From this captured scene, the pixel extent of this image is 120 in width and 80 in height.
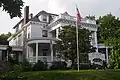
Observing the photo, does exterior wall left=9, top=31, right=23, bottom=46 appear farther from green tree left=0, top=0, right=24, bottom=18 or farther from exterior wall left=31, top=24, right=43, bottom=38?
green tree left=0, top=0, right=24, bottom=18

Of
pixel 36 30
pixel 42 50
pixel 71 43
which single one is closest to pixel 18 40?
pixel 36 30

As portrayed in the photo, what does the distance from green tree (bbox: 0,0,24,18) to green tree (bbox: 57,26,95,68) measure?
14.2m

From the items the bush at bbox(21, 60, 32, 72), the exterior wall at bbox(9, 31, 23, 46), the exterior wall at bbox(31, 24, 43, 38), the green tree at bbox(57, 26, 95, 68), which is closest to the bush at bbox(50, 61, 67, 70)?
the green tree at bbox(57, 26, 95, 68)

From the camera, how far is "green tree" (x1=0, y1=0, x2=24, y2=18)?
17.0 metres

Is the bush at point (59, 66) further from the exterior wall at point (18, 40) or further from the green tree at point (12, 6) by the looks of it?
the exterior wall at point (18, 40)

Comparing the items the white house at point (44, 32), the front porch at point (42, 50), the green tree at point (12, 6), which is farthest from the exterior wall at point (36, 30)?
the green tree at point (12, 6)

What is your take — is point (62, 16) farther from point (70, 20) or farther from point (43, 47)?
point (43, 47)

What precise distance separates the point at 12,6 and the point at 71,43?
1476 cm

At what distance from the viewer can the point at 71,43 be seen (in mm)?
30797

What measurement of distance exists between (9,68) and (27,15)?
17998 mm

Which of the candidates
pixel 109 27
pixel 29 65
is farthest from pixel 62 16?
pixel 109 27

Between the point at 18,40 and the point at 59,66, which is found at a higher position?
the point at 18,40

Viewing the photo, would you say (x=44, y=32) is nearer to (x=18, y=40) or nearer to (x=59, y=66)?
(x=18, y=40)

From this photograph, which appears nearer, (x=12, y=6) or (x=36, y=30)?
(x=12, y=6)
